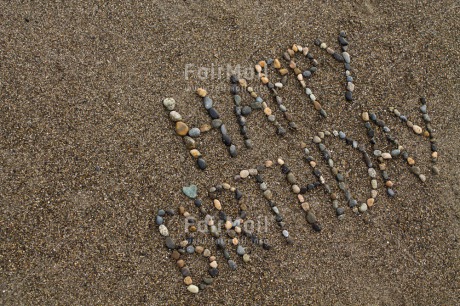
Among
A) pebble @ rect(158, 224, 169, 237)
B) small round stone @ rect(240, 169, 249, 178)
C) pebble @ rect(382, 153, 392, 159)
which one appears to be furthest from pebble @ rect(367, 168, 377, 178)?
pebble @ rect(158, 224, 169, 237)

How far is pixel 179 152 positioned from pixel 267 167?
1.83 feet

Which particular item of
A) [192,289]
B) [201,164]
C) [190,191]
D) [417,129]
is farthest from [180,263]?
[417,129]

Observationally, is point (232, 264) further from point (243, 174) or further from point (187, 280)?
point (243, 174)

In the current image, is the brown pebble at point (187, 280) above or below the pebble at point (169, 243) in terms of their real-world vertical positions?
below

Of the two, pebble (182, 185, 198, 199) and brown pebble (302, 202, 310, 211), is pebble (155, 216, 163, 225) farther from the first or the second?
brown pebble (302, 202, 310, 211)

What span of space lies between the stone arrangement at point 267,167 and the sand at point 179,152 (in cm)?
5

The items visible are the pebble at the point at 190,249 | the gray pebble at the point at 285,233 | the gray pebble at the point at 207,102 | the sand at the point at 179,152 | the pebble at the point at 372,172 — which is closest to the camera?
the sand at the point at 179,152

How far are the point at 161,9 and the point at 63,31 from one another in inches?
25.1

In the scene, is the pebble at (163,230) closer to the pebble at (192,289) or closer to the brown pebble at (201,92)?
the pebble at (192,289)

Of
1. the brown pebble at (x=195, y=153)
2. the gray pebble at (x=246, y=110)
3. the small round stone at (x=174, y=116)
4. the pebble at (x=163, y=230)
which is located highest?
the gray pebble at (x=246, y=110)

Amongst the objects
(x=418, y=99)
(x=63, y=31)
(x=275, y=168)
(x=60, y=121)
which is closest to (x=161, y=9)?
(x=63, y=31)

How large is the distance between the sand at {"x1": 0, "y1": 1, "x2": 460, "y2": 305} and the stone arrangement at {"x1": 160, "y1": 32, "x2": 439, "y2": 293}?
5 centimetres

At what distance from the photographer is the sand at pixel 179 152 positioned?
8.78 feet

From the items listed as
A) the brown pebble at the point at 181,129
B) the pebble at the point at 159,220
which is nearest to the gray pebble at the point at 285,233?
the pebble at the point at 159,220
